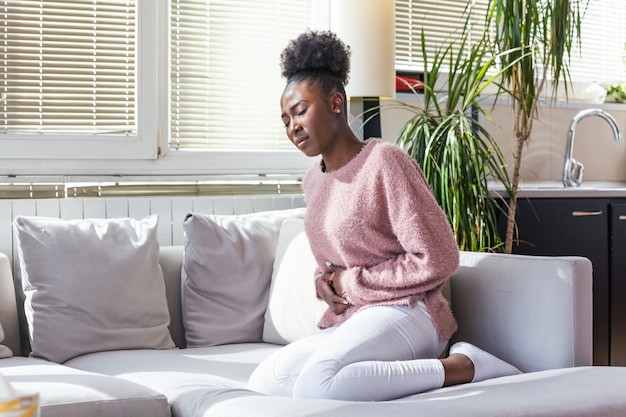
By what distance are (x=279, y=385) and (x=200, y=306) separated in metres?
0.82

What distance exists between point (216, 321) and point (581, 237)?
1.70m

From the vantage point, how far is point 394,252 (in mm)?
2086

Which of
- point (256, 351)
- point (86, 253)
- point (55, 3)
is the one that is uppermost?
point (55, 3)

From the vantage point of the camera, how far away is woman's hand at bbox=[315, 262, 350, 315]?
7.09ft

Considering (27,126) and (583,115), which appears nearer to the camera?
(27,126)

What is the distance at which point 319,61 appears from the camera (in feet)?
7.27

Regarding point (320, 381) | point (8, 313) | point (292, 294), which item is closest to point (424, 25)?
point (292, 294)

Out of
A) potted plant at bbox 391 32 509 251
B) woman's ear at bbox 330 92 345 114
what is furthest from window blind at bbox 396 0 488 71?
woman's ear at bbox 330 92 345 114

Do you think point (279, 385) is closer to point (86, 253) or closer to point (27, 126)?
point (86, 253)

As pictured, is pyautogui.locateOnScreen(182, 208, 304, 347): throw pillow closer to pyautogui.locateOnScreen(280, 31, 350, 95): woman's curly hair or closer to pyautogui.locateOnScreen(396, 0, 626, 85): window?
pyautogui.locateOnScreen(280, 31, 350, 95): woman's curly hair

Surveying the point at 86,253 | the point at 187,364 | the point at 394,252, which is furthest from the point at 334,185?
the point at 86,253

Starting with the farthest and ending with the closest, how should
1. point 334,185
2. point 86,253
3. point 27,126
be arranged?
1. point 27,126
2. point 86,253
3. point 334,185

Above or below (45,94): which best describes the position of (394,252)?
below

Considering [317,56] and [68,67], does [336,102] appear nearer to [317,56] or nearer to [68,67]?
[317,56]
